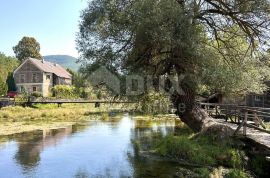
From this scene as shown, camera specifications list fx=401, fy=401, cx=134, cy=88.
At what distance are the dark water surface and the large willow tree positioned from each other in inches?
175

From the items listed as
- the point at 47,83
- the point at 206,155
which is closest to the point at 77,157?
the point at 206,155

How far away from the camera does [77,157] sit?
22.5m

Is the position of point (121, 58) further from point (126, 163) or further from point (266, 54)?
point (266, 54)

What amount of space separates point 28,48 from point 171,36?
100 m

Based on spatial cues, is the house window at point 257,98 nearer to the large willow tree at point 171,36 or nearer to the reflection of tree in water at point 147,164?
the large willow tree at point 171,36

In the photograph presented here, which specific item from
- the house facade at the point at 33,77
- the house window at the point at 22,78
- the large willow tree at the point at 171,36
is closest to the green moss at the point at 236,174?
the large willow tree at the point at 171,36

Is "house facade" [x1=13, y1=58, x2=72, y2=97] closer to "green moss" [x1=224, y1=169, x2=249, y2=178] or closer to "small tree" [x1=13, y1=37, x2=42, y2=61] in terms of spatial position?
"small tree" [x1=13, y1=37, x2=42, y2=61]

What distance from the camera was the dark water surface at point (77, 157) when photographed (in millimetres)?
18672

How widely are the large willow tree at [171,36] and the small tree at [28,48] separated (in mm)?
94507

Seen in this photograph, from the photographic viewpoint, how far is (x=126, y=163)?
A: 20.7 metres

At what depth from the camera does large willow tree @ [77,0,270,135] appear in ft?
64.1

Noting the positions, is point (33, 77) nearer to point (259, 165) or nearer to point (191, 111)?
Result: point (191, 111)

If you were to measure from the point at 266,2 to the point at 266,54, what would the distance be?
4.71 metres

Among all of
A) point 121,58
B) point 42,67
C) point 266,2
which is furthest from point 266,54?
point 42,67
